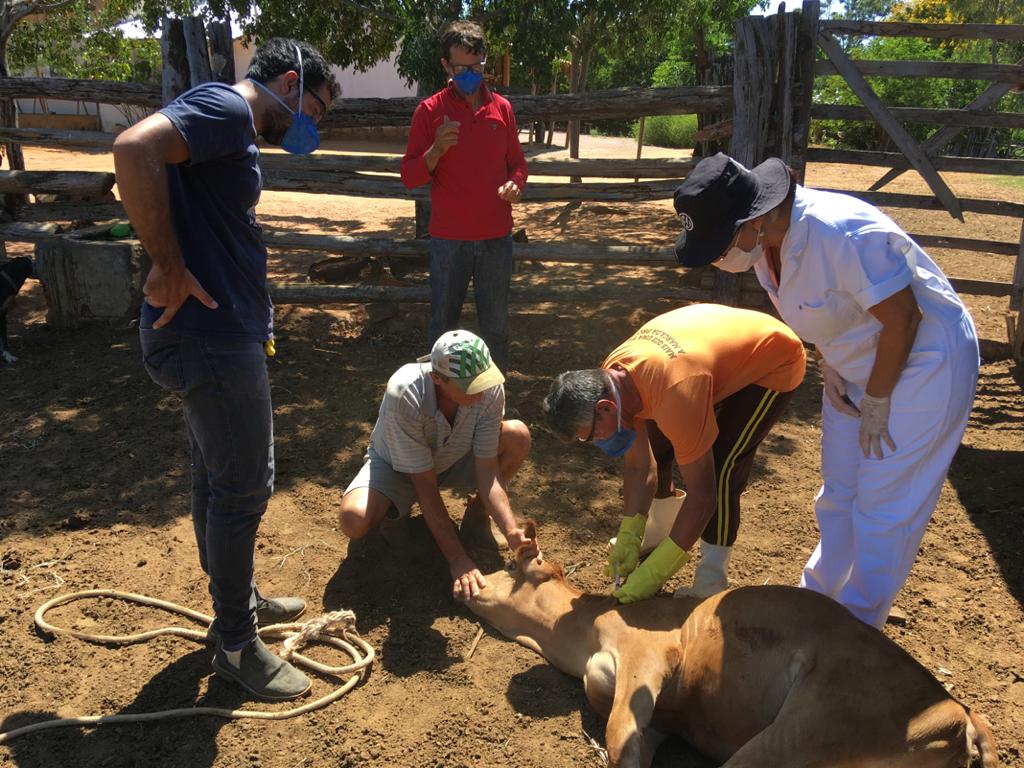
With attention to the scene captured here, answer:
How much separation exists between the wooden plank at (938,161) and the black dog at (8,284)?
6.60m

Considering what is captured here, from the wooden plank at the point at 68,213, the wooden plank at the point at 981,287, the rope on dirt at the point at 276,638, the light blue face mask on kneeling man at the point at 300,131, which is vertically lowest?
the rope on dirt at the point at 276,638

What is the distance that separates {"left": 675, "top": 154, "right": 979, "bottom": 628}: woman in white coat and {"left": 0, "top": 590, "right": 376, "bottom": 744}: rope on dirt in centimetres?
189

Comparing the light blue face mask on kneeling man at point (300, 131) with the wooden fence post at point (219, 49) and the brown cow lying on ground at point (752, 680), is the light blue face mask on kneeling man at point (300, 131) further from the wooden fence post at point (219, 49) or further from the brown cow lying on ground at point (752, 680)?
the wooden fence post at point (219, 49)

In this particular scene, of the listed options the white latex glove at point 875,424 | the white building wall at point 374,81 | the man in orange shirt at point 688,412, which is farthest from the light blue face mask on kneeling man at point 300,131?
the white building wall at point 374,81

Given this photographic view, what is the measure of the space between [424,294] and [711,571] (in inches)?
168

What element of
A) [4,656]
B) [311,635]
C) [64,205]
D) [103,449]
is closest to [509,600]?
[311,635]

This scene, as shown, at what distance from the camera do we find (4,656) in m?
3.35

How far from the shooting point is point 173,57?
691 cm

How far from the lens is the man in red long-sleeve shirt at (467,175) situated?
5430 mm

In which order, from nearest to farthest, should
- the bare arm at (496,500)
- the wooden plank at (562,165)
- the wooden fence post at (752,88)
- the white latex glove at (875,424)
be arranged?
the white latex glove at (875,424)
the bare arm at (496,500)
the wooden fence post at (752,88)
the wooden plank at (562,165)

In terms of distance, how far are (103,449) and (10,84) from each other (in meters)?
4.51

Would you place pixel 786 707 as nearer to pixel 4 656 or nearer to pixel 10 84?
pixel 4 656

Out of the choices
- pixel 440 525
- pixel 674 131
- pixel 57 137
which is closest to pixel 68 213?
pixel 57 137

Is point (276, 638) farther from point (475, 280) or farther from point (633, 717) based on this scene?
point (475, 280)
